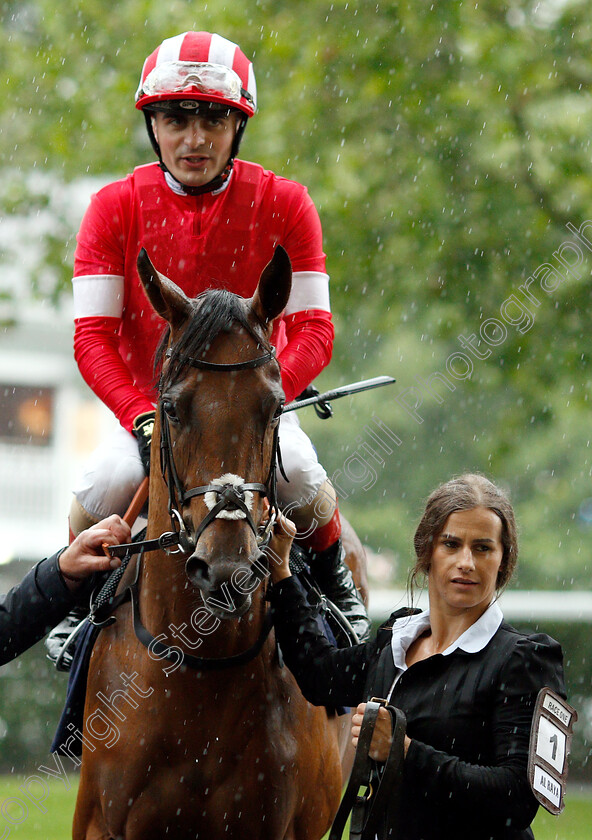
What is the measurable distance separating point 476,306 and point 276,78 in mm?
3182

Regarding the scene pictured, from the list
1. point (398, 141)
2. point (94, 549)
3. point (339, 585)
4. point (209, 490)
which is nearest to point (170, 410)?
point (209, 490)

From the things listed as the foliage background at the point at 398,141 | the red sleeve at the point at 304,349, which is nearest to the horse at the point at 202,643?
the red sleeve at the point at 304,349

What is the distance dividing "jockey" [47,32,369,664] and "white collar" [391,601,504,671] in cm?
96

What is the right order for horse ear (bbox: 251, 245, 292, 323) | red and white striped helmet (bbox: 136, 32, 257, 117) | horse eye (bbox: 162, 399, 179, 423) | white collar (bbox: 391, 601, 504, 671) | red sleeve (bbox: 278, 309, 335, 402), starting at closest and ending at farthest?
white collar (bbox: 391, 601, 504, 671)
horse eye (bbox: 162, 399, 179, 423)
horse ear (bbox: 251, 245, 292, 323)
red sleeve (bbox: 278, 309, 335, 402)
red and white striped helmet (bbox: 136, 32, 257, 117)

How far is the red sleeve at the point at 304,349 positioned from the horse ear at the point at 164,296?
1.77 ft

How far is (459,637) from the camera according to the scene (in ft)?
9.78


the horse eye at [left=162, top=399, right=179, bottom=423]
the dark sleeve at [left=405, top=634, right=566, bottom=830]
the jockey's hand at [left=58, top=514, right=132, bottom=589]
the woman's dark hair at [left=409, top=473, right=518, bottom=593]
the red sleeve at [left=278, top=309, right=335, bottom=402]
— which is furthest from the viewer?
the red sleeve at [left=278, top=309, right=335, bottom=402]

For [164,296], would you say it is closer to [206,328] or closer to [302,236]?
[206,328]

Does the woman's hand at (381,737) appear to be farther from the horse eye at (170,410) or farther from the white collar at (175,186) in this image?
the white collar at (175,186)

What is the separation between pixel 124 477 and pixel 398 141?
7781 millimetres

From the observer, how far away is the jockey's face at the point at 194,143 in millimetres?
3994

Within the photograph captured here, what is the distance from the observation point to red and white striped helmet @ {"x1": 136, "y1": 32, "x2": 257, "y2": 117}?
3.95 meters

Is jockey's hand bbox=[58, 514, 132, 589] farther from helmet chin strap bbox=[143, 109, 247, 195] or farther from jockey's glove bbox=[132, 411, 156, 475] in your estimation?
helmet chin strap bbox=[143, 109, 247, 195]

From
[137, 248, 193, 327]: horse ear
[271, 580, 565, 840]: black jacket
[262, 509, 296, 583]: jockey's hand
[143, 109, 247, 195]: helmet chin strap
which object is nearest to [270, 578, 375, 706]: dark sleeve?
[262, 509, 296, 583]: jockey's hand
